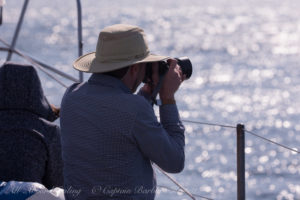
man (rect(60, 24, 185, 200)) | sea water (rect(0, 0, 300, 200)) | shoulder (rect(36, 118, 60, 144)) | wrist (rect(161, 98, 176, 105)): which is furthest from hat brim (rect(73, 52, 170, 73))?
sea water (rect(0, 0, 300, 200))

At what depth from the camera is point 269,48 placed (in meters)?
45.3

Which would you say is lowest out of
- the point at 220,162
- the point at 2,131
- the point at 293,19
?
the point at 293,19

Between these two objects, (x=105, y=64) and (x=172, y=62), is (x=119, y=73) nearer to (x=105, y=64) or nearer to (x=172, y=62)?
(x=105, y=64)

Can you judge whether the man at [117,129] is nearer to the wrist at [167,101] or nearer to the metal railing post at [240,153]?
the wrist at [167,101]

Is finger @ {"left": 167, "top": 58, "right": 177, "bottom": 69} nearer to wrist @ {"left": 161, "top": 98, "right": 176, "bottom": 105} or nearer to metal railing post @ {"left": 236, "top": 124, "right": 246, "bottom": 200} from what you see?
wrist @ {"left": 161, "top": 98, "right": 176, "bottom": 105}

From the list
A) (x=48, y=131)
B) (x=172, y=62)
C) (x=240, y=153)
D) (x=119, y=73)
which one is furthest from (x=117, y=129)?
(x=240, y=153)

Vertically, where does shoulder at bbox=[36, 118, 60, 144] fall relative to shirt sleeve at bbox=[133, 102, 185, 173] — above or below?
below

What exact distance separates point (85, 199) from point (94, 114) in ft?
0.75

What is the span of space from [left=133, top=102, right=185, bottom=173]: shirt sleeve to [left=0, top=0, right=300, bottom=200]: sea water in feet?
24.8

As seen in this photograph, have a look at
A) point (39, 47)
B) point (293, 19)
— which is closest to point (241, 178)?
point (39, 47)

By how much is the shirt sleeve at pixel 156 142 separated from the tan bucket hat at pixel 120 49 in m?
0.14

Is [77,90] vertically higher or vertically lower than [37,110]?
higher

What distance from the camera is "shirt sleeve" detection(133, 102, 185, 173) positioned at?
2.01 m

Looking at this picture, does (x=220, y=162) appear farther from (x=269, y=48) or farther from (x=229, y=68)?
(x=269, y=48)
